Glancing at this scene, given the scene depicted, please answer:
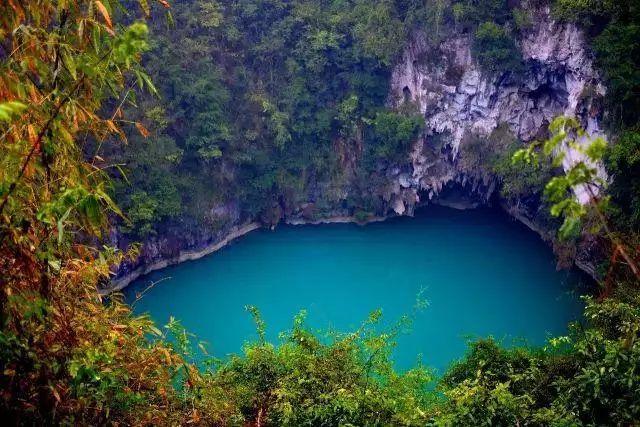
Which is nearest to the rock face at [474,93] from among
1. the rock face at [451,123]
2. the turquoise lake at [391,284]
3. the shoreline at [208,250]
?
the rock face at [451,123]

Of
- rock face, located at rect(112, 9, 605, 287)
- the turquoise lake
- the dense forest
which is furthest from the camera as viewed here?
rock face, located at rect(112, 9, 605, 287)

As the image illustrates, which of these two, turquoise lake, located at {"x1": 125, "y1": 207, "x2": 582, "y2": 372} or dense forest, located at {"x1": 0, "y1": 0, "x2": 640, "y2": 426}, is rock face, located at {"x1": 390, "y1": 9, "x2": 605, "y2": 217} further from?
turquoise lake, located at {"x1": 125, "y1": 207, "x2": 582, "y2": 372}

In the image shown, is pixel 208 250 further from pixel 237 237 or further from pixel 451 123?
pixel 451 123

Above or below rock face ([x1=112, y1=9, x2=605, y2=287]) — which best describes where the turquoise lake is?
below

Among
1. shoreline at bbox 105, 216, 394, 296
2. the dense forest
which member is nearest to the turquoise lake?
shoreline at bbox 105, 216, 394, 296

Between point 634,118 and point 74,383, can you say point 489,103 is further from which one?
point 74,383

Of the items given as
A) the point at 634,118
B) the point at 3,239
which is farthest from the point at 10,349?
the point at 634,118

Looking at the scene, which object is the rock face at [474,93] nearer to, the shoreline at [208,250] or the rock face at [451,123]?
the rock face at [451,123]
